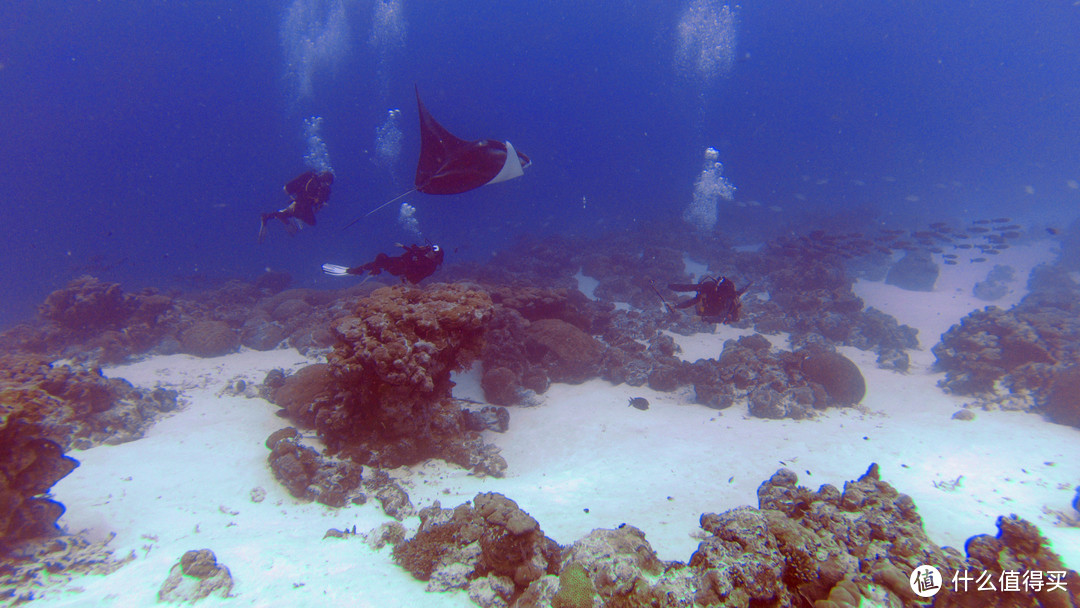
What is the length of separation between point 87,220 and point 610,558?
115 m

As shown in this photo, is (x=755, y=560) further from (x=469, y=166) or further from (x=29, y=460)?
(x=29, y=460)

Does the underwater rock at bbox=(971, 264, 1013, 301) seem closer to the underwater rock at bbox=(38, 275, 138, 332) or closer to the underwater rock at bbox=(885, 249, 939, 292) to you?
the underwater rock at bbox=(885, 249, 939, 292)

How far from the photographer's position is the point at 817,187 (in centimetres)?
6512

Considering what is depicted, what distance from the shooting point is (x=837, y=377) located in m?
8.77

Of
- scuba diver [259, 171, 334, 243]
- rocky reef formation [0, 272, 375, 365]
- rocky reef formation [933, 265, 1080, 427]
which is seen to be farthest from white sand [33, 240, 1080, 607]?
scuba diver [259, 171, 334, 243]

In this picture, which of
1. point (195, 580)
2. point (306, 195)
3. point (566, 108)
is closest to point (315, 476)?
point (195, 580)

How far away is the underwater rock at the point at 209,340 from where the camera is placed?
10.4m

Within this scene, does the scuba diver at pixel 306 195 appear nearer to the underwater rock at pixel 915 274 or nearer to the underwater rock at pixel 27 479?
the underwater rock at pixel 27 479

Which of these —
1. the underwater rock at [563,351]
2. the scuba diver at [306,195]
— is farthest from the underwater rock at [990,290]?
the scuba diver at [306,195]

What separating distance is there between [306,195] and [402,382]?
21.7 feet

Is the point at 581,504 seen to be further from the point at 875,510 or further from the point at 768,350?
the point at 768,350

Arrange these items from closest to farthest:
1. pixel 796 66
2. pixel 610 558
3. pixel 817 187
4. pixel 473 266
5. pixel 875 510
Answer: pixel 610 558
pixel 875 510
pixel 473 266
pixel 817 187
pixel 796 66

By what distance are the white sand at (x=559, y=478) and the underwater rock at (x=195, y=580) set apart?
11 centimetres

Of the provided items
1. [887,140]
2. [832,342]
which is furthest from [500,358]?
[887,140]
